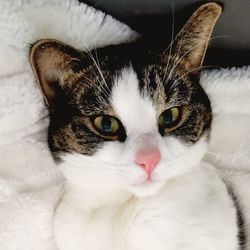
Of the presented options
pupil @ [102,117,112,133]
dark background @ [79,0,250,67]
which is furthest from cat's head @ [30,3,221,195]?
dark background @ [79,0,250,67]

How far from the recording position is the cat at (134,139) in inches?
45.2

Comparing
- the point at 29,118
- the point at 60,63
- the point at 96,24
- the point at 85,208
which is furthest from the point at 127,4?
the point at 85,208

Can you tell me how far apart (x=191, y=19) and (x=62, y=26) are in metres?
0.29

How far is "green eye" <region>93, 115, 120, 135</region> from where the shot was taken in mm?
1156

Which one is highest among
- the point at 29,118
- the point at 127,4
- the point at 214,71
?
the point at 127,4

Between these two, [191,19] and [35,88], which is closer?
[191,19]

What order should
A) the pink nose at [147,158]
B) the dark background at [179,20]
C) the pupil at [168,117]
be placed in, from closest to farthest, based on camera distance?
1. the pink nose at [147,158]
2. the pupil at [168,117]
3. the dark background at [179,20]

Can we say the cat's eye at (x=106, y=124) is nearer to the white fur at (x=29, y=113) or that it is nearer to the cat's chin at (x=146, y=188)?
the cat's chin at (x=146, y=188)

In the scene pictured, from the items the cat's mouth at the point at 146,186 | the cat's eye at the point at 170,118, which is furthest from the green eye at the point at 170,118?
the cat's mouth at the point at 146,186

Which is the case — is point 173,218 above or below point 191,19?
below

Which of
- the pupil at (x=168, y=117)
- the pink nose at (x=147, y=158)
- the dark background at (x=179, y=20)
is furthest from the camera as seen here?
the dark background at (x=179, y=20)

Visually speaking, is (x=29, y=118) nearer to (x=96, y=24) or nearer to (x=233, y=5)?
(x=96, y=24)

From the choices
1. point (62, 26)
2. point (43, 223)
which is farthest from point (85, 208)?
point (62, 26)

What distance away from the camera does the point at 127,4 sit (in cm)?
131
